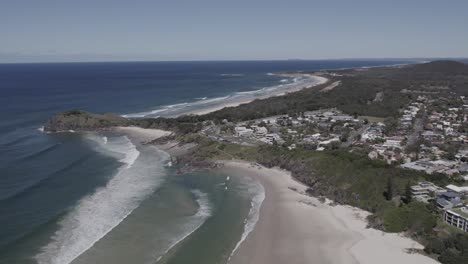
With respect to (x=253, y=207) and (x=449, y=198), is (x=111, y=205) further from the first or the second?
(x=449, y=198)

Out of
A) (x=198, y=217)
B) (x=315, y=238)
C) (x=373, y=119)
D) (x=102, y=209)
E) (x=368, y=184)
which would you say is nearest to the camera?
(x=315, y=238)

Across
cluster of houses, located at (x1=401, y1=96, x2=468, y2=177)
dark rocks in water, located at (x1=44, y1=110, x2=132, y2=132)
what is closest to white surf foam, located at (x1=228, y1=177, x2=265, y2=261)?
cluster of houses, located at (x1=401, y1=96, x2=468, y2=177)

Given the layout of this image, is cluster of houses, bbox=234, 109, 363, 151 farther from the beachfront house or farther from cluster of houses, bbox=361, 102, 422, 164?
the beachfront house

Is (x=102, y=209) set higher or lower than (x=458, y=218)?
lower

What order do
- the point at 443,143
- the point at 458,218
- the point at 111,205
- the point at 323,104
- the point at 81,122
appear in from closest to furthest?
the point at 458,218 → the point at 111,205 → the point at 443,143 → the point at 81,122 → the point at 323,104

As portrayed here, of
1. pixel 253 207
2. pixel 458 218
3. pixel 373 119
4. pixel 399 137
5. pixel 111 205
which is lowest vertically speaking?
pixel 253 207

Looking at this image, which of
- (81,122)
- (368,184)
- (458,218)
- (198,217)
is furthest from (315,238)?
(81,122)

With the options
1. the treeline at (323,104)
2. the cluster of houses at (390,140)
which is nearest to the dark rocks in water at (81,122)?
the treeline at (323,104)

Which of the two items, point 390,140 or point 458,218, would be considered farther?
point 390,140
